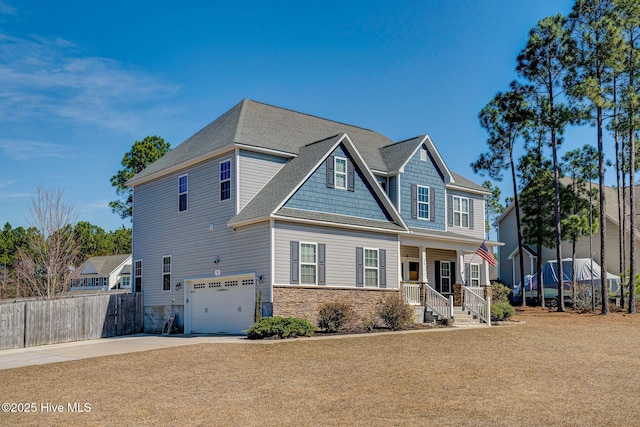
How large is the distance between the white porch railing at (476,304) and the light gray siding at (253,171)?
10.1 m

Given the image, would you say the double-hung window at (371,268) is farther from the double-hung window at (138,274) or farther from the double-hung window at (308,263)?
the double-hung window at (138,274)

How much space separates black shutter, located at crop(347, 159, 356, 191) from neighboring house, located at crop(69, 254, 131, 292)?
46.3m

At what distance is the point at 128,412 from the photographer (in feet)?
36.3

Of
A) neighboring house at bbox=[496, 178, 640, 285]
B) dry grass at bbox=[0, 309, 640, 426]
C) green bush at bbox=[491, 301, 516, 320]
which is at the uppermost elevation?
neighboring house at bbox=[496, 178, 640, 285]

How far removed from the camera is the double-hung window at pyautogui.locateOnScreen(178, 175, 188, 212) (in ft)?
92.4

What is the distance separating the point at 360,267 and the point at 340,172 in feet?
12.8

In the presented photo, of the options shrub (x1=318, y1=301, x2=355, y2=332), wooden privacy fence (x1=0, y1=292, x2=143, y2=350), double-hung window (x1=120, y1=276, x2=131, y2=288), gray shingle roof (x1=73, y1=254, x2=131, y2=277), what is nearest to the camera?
shrub (x1=318, y1=301, x2=355, y2=332)

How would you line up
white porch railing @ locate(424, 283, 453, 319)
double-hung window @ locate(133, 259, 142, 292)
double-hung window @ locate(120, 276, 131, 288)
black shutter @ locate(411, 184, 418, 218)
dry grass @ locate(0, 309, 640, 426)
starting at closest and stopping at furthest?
1. dry grass @ locate(0, 309, 640, 426)
2. white porch railing @ locate(424, 283, 453, 319)
3. black shutter @ locate(411, 184, 418, 218)
4. double-hung window @ locate(133, 259, 142, 292)
5. double-hung window @ locate(120, 276, 131, 288)

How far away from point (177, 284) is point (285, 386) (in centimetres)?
1597

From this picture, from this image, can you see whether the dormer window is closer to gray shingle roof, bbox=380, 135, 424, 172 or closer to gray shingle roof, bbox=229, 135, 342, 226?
gray shingle roof, bbox=229, 135, 342, 226

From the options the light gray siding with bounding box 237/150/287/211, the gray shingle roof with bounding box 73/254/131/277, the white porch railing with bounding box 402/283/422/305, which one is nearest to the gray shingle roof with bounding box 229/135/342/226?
the light gray siding with bounding box 237/150/287/211

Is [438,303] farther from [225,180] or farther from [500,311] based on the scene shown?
[225,180]

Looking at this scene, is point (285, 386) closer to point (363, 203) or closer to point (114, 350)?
point (114, 350)

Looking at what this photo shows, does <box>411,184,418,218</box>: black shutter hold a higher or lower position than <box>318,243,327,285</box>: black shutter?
higher
